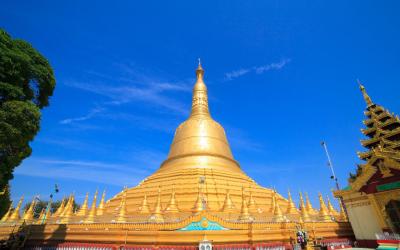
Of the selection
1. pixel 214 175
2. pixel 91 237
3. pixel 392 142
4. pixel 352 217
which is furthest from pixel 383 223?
pixel 91 237

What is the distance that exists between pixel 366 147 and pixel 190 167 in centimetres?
1246

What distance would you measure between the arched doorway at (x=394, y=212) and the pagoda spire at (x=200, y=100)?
17.8m

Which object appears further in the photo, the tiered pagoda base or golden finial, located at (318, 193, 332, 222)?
golden finial, located at (318, 193, 332, 222)

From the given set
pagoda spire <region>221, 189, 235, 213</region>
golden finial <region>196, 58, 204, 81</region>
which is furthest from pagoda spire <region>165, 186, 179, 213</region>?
golden finial <region>196, 58, 204, 81</region>

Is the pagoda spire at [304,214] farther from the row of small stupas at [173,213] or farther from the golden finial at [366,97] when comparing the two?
the golden finial at [366,97]

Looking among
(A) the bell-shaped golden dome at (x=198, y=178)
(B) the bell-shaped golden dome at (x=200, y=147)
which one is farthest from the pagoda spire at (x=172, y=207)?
(B) the bell-shaped golden dome at (x=200, y=147)

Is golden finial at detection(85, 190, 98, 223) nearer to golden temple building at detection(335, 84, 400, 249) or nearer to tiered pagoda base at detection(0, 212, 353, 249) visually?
tiered pagoda base at detection(0, 212, 353, 249)

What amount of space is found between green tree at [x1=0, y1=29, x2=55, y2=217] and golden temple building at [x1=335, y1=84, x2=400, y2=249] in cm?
1547

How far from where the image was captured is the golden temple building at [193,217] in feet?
32.8

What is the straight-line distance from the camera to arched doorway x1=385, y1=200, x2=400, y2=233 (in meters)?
10.7

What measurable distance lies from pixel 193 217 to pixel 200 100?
18.7 metres

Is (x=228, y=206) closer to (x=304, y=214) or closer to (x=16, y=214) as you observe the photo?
(x=304, y=214)

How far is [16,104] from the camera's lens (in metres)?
8.23

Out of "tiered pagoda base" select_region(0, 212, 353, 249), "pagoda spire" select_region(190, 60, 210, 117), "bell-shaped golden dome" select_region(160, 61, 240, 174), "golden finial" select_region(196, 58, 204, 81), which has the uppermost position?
"golden finial" select_region(196, 58, 204, 81)
